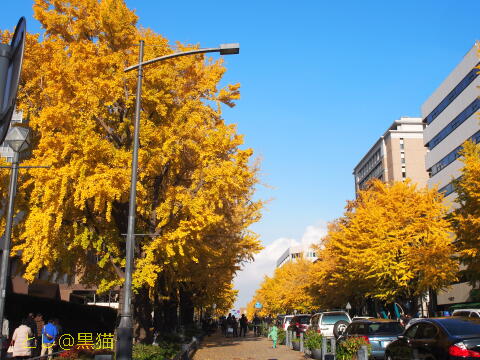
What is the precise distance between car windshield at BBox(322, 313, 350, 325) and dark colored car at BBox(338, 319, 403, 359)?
8.00 meters

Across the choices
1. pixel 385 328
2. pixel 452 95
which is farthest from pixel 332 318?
pixel 452 95

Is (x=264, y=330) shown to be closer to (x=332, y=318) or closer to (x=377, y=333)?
(x=332, y=318)

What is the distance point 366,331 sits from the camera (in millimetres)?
17016

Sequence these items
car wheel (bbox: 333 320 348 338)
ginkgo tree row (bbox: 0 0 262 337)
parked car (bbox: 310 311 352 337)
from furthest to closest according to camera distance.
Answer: parked car (bbox: 310 311 352 337) → car wheel (bbox: 333 320 348 338) → ginkgo tree row (bbox: 0 0 262 337)

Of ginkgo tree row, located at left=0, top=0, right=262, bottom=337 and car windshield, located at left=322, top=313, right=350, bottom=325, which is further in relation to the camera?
car windshield, located at left=322, top=313, right=350, bottom=325

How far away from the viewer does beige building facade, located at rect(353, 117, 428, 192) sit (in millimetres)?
102562

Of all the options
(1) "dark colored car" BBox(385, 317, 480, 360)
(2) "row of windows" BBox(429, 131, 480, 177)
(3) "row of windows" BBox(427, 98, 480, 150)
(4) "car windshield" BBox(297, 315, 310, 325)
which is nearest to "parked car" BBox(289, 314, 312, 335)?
(4) "car windshield" BBox(297, 315, 310, 325)

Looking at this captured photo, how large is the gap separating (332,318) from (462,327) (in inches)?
630

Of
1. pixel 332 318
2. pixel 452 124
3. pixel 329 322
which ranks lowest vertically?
pixel 329 322

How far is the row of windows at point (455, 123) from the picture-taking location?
52.0m

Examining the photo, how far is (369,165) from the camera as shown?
119 meters

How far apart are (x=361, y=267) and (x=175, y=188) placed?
21.0 metres

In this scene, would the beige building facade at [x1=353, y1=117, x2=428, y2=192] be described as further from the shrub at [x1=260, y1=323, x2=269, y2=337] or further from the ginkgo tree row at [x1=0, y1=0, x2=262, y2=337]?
the ginkgo tree row at [x1=0, y1=0, x2=262, y2=337]

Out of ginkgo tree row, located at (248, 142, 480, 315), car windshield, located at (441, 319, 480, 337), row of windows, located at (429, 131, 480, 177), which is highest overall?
row of windows, located at (429, 131, 480, 177)
